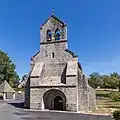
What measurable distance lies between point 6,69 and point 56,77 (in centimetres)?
4918

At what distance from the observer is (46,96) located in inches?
1244

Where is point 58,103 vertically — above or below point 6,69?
below

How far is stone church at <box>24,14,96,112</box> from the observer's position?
29.8 meters

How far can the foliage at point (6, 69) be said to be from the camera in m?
76.9

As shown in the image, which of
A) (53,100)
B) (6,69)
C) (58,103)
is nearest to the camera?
(53,100)

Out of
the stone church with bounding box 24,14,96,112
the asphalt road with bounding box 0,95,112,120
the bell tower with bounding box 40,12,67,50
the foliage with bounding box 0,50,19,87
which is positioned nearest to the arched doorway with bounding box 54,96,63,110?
the stone church with bounding box 24,14,96,112

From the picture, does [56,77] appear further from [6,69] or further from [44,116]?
[6,69]

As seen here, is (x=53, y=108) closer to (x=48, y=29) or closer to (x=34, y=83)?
(x=34, y=83)

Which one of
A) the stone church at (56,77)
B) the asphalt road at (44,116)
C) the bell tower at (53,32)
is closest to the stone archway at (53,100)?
the stone church at (56,77)

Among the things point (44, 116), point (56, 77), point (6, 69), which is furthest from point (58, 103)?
point (6, 69)

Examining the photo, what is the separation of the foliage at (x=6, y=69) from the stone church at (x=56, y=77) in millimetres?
45858

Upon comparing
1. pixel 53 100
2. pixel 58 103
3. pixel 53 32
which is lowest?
pixel 58 103

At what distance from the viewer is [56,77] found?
32.1m

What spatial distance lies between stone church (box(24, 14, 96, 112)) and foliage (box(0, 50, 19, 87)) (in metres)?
45.9
